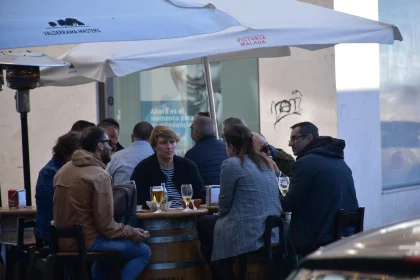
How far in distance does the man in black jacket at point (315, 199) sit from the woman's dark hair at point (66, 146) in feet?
6.22

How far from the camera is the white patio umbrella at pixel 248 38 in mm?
8250

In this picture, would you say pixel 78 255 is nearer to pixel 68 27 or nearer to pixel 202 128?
pixel 68 27

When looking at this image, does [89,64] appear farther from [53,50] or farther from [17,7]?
[53,50]

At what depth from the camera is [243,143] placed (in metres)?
7.55

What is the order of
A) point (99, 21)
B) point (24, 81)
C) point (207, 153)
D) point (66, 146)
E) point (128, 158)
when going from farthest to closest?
point (24, 81)
point (128, 158)
point (207, 153)
point (66, 146)
point (99, 21)

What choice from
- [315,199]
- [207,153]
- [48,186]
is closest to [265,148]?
[207,153]

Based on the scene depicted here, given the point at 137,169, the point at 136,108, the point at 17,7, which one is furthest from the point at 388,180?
the point at 17,7

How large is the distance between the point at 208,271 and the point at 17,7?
281 centimetres

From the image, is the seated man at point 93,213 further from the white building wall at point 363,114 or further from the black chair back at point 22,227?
the white building wall at point 363,114

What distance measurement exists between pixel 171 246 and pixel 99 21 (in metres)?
1.96

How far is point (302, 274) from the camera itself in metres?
2.72

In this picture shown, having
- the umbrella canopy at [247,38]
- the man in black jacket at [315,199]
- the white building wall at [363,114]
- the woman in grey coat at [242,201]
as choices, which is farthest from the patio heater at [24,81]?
the white building wall at [363,114]

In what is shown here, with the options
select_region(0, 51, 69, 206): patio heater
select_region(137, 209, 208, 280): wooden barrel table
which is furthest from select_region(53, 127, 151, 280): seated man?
select_region(0, 51, 69, 206): patio heater

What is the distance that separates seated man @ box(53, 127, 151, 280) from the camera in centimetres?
697
